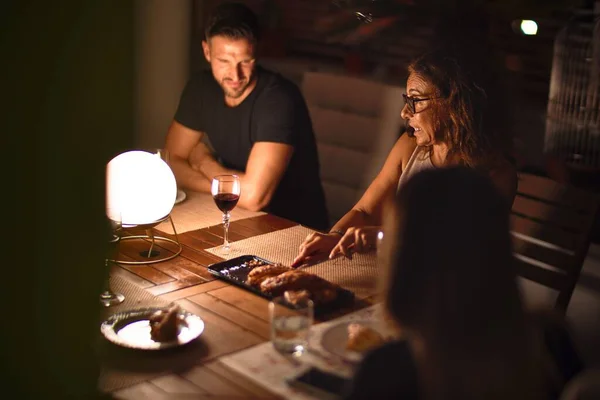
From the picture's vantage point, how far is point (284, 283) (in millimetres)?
1768

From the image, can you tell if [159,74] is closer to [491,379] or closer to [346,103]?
[346,103]

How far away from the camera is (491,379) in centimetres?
102

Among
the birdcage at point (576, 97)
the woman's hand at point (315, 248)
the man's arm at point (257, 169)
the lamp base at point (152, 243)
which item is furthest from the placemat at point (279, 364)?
the birdcage at point (576, 97)

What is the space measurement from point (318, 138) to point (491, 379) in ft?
7.43

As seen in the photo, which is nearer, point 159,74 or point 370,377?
point 370,377

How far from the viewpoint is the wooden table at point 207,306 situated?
136 cm

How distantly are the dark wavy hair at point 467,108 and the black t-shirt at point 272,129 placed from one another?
73 centimetres

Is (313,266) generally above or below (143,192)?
below

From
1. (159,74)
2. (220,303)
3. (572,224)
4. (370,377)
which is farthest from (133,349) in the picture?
(159,74)

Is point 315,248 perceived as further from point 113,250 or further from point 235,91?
point 235,91

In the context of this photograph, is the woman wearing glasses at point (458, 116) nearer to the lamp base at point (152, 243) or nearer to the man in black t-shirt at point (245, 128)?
the lamp base at point (152, 243)

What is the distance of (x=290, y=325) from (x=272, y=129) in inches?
58.8

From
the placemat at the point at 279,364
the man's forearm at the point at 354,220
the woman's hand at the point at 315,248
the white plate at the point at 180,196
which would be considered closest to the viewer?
the placemat at the point at 279,364

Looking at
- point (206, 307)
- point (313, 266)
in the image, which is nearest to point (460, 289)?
point (206, 307)
